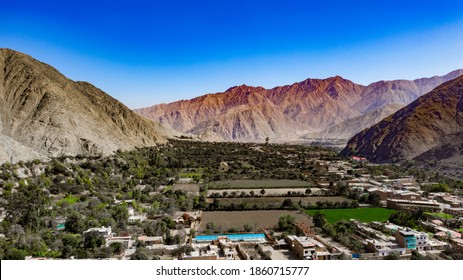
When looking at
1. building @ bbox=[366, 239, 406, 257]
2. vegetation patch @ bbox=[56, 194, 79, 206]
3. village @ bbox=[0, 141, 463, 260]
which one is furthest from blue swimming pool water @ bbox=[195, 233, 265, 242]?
vegetation patch @ bbox=[56, 194, 79, 206]

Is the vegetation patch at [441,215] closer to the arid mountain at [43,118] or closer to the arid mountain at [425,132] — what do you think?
the arid mountain at [43,118]

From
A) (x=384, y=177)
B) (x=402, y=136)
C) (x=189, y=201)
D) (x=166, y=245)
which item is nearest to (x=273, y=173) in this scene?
(x=384, y=177)

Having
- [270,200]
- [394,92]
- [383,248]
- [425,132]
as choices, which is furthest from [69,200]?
[394,92]

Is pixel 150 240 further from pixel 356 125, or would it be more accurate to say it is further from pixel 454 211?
pixel 356 125

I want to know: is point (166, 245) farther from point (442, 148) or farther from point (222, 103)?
point (222, 103)

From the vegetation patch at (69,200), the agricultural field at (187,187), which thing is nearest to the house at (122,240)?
the vegetation patch at (69,200)

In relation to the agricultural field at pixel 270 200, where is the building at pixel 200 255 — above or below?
above
